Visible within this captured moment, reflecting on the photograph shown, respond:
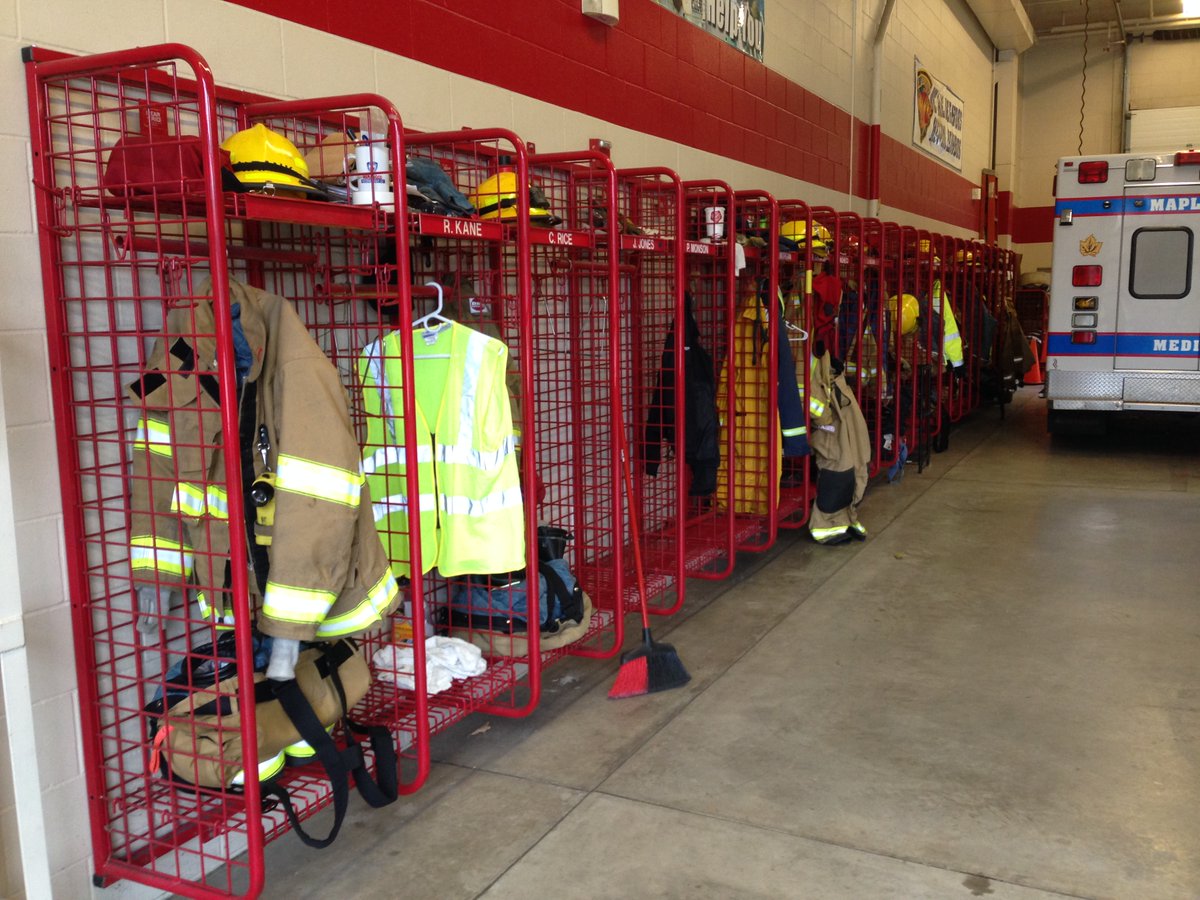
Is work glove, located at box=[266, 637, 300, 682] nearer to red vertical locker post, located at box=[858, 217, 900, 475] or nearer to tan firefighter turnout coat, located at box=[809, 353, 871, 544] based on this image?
tan firefighter turnout coat, located at box=[809, 353, 871, 544]

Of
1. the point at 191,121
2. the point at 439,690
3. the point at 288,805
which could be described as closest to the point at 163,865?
the point at 288,805

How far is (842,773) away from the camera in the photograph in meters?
3.34

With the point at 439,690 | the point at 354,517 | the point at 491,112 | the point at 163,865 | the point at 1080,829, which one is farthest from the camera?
the point at 491,112

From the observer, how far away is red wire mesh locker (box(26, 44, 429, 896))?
2.27 meters

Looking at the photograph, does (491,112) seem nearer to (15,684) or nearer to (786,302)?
(786,302)

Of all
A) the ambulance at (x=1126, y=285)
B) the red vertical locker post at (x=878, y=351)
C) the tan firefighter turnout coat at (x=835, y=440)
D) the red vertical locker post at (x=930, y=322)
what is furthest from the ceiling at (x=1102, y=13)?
the tan firefighter turnout coat at (x=835, y=440)

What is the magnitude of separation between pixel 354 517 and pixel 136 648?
0.65 metres

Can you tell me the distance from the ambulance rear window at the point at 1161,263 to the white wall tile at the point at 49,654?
888 centimetres

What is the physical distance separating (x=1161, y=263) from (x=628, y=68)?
5676mm

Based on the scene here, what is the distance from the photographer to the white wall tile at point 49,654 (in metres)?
2.44

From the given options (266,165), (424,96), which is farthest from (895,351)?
(266,165)

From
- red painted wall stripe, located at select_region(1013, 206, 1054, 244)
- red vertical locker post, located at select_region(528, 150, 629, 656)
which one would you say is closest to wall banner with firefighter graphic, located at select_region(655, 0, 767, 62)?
red vertical locker post, located at select_region(528, 150, 629, 656)

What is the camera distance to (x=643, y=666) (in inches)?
160

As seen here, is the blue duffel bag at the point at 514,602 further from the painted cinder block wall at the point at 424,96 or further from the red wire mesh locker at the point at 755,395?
the red wire mesh locker at the point at 755,395
